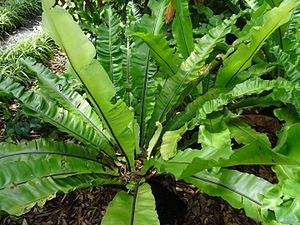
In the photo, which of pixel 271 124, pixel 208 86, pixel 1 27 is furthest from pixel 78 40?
pixel 1 27

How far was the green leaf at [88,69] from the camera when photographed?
1.29 meters

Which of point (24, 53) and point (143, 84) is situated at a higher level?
point (24, 53)

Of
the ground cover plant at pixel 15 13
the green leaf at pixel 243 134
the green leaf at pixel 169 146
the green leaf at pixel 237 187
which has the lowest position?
Answer: the green leaf at pixel 237 187

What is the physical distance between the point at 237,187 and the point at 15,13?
377cm

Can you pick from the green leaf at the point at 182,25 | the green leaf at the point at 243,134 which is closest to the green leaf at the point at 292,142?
the green leaf at the point at 243,134

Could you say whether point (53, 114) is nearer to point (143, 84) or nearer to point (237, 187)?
point (143, 84)

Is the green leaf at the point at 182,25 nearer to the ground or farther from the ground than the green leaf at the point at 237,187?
farther from the ground

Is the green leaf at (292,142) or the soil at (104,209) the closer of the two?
the green leaf at (292,142)

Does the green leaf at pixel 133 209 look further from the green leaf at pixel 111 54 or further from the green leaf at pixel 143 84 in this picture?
the green leaf at pixel 111 54

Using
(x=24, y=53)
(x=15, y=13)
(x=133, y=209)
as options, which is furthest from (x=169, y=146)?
(x=15, y=13)

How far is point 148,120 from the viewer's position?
2010 mm

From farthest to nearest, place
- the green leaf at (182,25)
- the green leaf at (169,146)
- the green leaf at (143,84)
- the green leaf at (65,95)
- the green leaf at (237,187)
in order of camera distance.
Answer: the green leaf at (182,25) < the green leaf at (143,84) < the green leaf at (65,95) < the green leaf at (169,146) < the green leaf at (237,187)

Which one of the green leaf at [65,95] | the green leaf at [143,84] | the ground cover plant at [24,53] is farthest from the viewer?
the ground cover plant at [24,53]

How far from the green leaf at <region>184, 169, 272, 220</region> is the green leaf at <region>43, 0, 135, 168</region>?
38 centimetres
